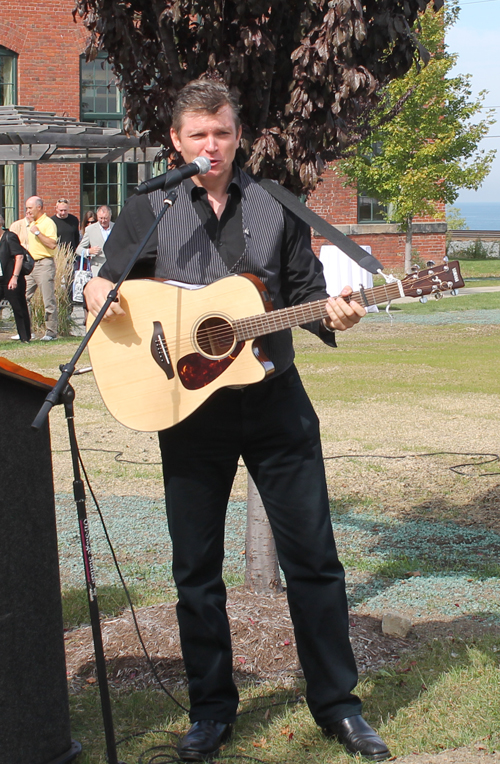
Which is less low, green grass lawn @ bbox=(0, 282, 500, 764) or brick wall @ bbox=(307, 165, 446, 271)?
brick wall @ bbox=(307, 165, 446, 271)

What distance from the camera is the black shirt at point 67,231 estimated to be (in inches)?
639

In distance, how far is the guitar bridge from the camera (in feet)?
10.7

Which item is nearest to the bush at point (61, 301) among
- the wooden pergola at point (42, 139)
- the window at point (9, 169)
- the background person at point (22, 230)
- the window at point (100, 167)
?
the background person at point (22, 230)

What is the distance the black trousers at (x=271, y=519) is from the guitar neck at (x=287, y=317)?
20 cm

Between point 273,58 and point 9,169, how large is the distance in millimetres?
19760

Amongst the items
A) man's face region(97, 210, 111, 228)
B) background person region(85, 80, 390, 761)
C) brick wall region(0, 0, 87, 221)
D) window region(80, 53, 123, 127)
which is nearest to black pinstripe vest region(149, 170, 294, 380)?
background person region(85, 80, 390, 761)

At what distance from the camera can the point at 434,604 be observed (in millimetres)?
4480

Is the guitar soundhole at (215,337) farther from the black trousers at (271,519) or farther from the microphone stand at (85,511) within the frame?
the microphone stand at (85,511)

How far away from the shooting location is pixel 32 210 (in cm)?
1442

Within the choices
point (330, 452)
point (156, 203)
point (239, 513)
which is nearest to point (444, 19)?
point (330, 452)

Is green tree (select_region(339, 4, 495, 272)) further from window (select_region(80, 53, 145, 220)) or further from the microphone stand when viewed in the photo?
the microphone stand

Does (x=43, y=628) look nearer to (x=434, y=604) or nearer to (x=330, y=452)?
(x=434, y=604)

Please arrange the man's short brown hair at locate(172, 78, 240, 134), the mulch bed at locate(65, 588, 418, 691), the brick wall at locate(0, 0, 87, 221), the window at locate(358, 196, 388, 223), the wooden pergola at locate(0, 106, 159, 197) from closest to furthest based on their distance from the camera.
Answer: the man's short brown hair at locate(172, 78, 240, 134) < the mulch bed at locate(65, 588, 418, 691) < the wooden pergola at locate(0, 106, 159, 197) < the brick wall at locate(0, 0, 87, 221) < the window at locate(358, 196, 388, 223)

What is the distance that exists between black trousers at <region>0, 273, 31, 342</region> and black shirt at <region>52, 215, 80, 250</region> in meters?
2.24
